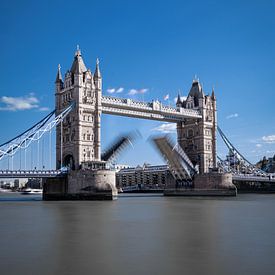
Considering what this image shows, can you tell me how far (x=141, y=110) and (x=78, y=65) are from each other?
352 inches

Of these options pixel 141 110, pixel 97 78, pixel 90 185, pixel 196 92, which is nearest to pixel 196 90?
pixel 196 92

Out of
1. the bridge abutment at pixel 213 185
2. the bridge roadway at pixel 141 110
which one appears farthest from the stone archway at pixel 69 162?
the bridge abutment at pixel 213 185

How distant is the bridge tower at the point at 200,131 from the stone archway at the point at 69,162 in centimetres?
1895

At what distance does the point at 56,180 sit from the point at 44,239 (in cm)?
2837

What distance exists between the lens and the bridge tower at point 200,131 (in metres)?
57.4

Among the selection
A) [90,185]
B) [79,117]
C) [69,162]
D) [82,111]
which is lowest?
[90,185]

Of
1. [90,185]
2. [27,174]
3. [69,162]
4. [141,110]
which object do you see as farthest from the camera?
[141,110]

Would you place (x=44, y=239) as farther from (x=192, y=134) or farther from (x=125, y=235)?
(x=192, y=134)

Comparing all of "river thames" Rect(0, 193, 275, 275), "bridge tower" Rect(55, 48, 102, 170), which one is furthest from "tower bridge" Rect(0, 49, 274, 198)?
"river thames" Rect(0, 193, 275, 275)

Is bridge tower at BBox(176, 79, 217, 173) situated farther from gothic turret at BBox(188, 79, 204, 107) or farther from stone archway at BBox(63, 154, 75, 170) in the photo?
stone archway at BBox(63, 154, 75, 170)

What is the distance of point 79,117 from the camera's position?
143 ft

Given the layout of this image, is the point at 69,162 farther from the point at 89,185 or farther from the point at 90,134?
the point at 89,185

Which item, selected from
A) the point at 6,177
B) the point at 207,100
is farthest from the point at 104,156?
the point at 207,100

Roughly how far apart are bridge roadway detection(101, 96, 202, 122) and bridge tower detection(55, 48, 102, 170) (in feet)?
6.20
